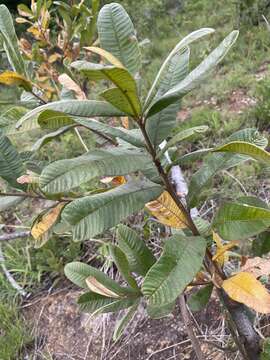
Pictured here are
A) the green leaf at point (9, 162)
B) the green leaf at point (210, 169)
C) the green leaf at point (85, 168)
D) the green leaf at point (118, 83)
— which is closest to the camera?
the green leaf at point (118, 83)

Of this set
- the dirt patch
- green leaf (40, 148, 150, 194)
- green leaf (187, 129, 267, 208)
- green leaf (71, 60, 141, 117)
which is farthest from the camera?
the dirt patch

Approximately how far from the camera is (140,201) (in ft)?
2.34

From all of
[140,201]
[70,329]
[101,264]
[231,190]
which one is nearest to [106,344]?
[70,329]

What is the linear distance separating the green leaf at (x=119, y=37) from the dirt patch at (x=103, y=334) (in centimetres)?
96

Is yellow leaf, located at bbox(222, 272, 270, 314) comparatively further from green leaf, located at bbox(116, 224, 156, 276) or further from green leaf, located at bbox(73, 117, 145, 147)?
green leaf, located at bbox(73, 117, 145, 147)

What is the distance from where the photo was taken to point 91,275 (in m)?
0.94

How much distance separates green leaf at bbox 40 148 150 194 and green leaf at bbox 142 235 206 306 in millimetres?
132

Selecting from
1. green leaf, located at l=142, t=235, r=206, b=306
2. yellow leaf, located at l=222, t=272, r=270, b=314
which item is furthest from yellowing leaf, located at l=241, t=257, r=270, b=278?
green leaf, located at l=142, t=235, r=206, b=306

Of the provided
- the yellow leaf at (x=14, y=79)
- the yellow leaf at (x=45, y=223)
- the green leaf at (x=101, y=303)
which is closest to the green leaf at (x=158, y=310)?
the green leaf at (x=101, y=303)

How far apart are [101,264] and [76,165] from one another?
1.42 meters

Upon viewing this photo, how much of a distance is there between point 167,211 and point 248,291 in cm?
19

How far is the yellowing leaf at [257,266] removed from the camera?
2.76 ft

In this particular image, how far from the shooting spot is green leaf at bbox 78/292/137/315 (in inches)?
34.7

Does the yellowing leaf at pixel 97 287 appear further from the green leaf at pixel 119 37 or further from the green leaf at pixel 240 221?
the green leaf at pixel 119 37
